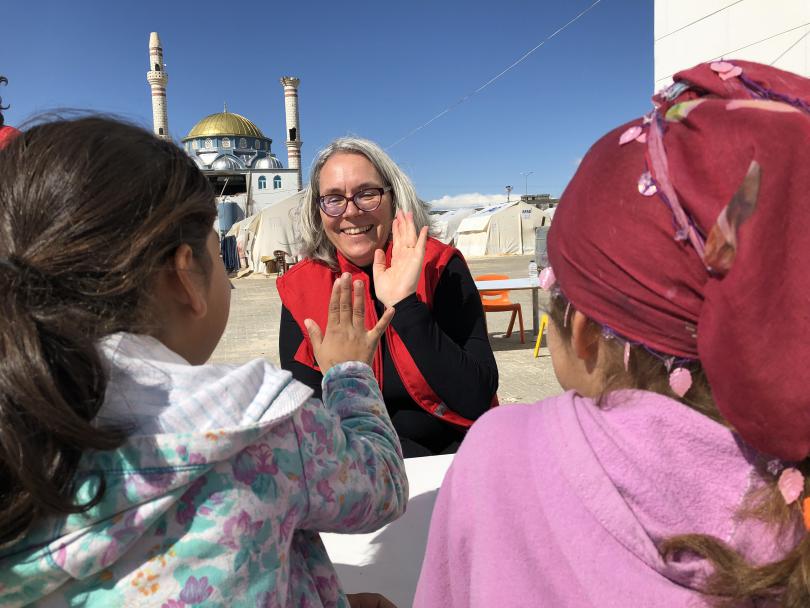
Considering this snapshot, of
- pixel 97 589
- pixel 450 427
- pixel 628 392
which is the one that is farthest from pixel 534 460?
pixel 450 427

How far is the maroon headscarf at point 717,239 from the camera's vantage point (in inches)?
26.4

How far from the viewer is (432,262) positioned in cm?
239

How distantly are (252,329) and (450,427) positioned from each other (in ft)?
29.0

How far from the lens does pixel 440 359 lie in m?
2.07

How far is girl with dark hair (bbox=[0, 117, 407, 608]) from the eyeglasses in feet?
5.11

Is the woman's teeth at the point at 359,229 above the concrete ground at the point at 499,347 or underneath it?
above

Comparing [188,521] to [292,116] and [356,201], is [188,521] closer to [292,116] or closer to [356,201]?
[356,201]

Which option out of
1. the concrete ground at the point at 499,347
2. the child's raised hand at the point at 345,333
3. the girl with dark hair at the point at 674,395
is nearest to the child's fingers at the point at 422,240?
the child's raised hand at the point at 345,333

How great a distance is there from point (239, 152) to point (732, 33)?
62.9 meters

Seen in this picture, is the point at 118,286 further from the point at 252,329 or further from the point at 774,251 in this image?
the point at 252,329

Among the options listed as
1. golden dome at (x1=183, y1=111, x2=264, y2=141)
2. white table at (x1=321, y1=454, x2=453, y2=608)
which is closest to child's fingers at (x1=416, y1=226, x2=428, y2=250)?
white table at (x1=321, y1=454, x2=453, y2=608)

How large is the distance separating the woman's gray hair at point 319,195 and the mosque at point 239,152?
36801 millimetres

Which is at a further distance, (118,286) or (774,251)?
(118,286)

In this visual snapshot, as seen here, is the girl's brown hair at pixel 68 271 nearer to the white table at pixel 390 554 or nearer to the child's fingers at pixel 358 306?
the child's fingers at pixel 358 306
